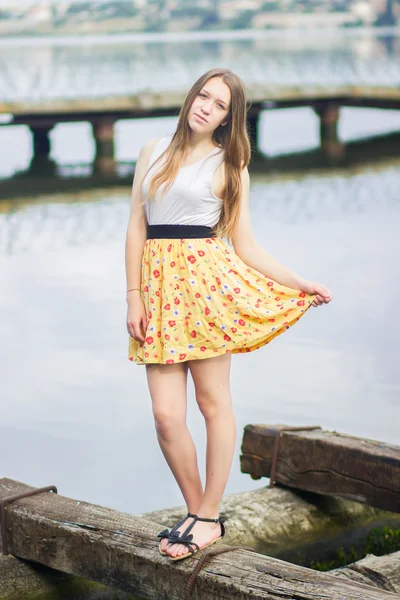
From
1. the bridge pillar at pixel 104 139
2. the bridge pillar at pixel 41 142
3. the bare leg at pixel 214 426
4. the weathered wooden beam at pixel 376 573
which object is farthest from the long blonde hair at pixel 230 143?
the bridge pillar at pixel 41 142

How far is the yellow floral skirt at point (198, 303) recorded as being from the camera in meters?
2.87

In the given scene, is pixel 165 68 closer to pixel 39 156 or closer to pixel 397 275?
pixel 39 156

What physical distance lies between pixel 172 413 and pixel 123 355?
345 cm

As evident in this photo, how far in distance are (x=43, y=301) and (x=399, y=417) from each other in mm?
3345

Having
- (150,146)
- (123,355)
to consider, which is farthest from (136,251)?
(123,355)

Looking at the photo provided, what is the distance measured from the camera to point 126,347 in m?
6.52

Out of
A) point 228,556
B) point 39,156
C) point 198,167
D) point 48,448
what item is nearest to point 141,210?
point 198,167

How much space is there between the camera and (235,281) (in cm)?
292

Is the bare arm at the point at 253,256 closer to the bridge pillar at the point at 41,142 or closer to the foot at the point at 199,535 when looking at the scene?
the foot at the point at 199,535

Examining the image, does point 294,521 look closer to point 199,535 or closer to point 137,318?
point 199,535

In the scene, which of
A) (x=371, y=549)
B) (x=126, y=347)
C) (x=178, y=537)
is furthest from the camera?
(x=126, y=347)

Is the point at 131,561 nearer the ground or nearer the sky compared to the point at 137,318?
nearer the ground

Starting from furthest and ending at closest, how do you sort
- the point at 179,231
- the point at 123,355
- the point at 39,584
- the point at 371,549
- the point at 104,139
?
the point at 104,139 < the point at 123,355 < the point at 371,549 < the point at 39,584 < the point at 179,231

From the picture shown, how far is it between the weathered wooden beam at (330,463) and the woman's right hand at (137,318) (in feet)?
3.74
